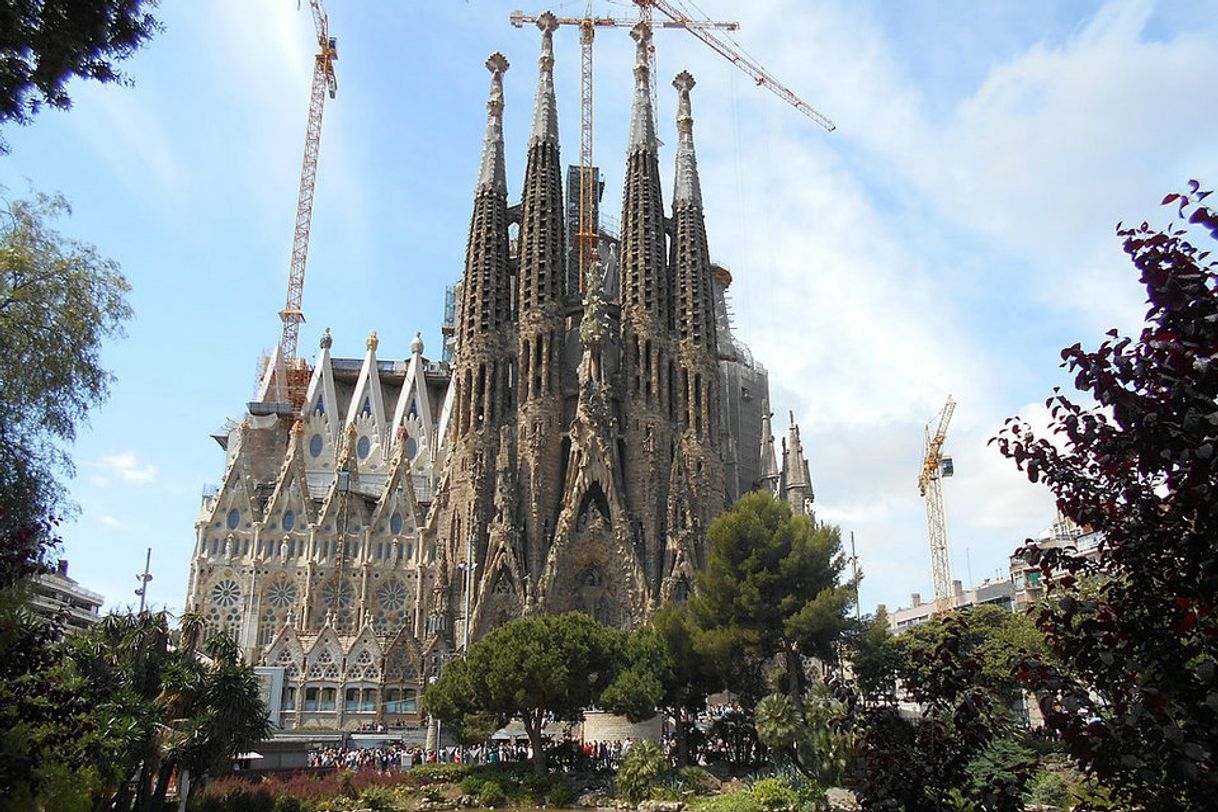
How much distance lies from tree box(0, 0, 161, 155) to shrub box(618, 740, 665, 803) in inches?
940

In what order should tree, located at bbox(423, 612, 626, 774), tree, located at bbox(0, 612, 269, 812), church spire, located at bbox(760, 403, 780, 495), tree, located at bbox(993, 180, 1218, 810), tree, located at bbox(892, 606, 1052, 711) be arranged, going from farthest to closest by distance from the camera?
church spire, located at bbox(760, 403, 780, 495)
tree, located at bbox(423, 612, 626, 774)
tree, located at bbox(892, 606, 1052, 711)
tree, located at bbox(0, 612, 269, 812)
tree, located at bbox(993, 180, 1218, 810)

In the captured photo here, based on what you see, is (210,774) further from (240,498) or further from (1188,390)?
(240,498)

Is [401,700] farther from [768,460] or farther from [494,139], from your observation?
[494,139]

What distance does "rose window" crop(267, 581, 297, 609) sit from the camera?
5350 cm

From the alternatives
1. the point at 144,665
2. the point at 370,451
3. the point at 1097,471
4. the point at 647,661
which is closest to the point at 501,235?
the point at 370,451

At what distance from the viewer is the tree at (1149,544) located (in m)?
4.76

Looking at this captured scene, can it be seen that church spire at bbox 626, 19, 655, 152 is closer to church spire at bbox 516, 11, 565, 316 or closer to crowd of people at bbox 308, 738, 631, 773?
church spire at bbox 516, 11, 565, 316

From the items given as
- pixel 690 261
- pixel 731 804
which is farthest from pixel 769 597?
pixel 690 261

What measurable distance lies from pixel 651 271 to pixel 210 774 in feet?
137

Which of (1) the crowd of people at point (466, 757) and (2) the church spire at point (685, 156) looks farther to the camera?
(2) the church spire at point (685, 156)

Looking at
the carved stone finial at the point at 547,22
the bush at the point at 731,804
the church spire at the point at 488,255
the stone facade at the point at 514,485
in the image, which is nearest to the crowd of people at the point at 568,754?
the bush at the point at 731,804

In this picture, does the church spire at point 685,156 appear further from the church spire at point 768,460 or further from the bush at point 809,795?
the bush at point 809,795

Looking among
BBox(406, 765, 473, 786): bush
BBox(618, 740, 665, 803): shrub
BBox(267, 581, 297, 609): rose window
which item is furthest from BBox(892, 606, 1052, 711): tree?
BBox(267, 581, 297, 609): rose window

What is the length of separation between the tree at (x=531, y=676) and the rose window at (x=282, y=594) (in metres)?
22.5
